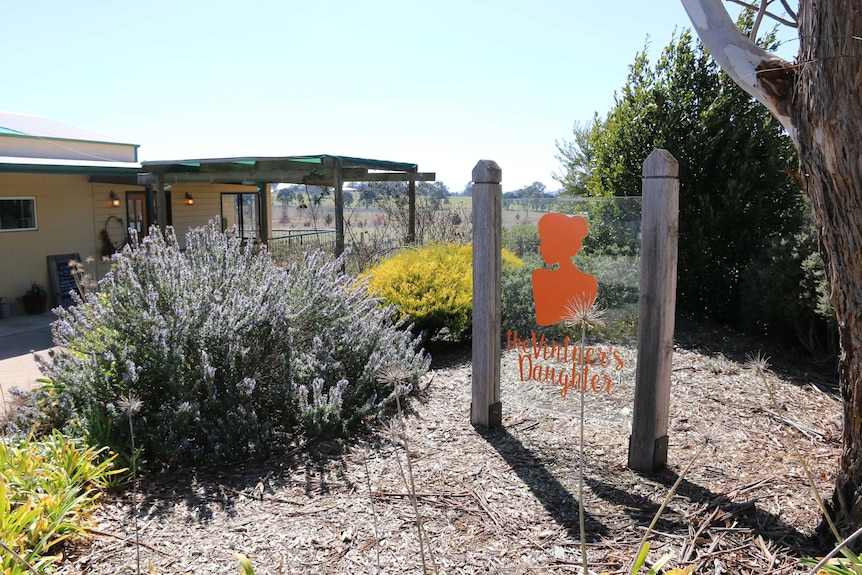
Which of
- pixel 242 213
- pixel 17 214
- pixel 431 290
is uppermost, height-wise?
pixel 242 213

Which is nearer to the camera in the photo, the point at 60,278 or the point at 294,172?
the point at 294,172

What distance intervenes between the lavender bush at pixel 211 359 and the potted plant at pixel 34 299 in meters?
8.52

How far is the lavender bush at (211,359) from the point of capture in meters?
4.23

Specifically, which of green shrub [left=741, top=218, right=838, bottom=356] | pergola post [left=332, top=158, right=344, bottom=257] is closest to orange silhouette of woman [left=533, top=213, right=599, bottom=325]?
green shrub [left=741, top=218, right=838, bottom=356]

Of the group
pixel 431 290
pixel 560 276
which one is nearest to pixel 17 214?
pixel 431 290

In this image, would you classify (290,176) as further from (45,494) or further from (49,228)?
(45,494)

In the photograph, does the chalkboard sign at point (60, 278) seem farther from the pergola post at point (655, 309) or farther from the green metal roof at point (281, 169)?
the pergola post at point (655, 309)

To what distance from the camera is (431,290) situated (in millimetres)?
7129

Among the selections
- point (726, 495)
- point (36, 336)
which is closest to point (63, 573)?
point (726, 495)

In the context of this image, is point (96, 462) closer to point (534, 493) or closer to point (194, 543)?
point (194, 543)

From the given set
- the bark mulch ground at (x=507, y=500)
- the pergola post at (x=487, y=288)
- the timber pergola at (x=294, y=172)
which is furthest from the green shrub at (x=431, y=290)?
the timber pergola at (x=294, y=172)

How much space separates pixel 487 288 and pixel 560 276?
523mm

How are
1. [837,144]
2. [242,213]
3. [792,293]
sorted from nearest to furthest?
1. [837,144]
2. [792,293]
3. [242,213]

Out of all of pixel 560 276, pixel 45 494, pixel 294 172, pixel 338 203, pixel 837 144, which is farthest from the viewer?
pixel 294 172
